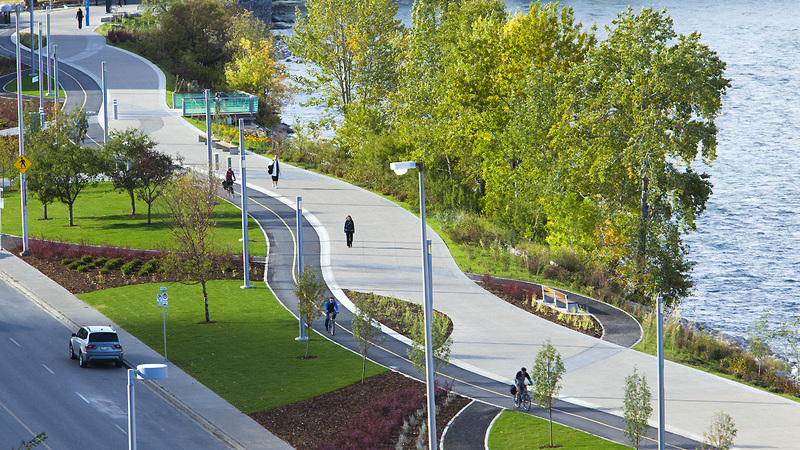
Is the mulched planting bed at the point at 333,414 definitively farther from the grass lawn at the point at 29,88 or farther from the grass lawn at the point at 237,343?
the grass lawn at the point at 29,88

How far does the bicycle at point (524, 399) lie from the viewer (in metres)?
28.2

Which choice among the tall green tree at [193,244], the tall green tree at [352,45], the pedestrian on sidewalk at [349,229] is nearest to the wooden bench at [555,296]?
the pedestrian on sidewalk at [349,229]

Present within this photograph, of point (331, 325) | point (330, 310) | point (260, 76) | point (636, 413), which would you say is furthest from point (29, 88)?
point (636, 413)

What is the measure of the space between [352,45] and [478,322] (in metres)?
37.1

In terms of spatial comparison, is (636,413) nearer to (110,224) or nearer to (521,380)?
(521,380)

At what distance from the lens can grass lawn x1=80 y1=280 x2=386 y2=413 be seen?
99.3ft

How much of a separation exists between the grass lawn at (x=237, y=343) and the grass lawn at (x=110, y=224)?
17.7ft

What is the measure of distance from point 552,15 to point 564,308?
19.7 meters

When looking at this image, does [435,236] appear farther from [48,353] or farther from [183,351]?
[48,353]

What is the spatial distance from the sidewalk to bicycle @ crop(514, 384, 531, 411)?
5.22 ft

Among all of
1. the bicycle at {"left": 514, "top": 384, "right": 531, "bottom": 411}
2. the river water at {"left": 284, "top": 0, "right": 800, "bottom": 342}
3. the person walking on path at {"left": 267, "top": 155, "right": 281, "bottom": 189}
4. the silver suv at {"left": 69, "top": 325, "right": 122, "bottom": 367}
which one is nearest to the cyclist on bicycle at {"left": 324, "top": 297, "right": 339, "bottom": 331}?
the silver suv at {"left": 69, "top": 325, "right": 122, "bottom": 367}

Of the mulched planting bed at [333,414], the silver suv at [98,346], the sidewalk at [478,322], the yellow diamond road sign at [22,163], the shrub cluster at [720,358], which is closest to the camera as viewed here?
the mulched planting bed at [333,414]

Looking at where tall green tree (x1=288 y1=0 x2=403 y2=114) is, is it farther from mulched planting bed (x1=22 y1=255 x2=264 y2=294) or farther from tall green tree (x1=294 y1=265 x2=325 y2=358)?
tall green tree (x1=294 y1=265 x2=325 y2=358)

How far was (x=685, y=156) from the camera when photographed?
38.4 m
